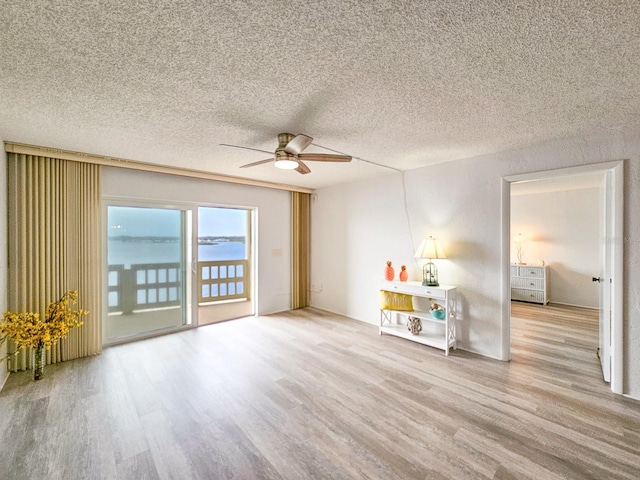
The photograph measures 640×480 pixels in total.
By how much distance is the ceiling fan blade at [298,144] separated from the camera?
2139 mm

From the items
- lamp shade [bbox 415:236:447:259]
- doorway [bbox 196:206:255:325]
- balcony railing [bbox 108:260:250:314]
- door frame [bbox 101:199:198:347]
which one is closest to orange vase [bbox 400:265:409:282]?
lamp shade [bbox 415:236:447:259]

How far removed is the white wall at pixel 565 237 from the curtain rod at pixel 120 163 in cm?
577

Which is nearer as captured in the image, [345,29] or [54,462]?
[345,29]

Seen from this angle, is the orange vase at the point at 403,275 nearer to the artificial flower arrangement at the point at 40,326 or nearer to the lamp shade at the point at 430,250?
the lamp shade at the point at 430,250

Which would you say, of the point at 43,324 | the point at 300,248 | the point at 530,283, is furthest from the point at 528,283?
the point at 43,324

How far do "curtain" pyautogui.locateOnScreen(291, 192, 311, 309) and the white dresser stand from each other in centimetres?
455

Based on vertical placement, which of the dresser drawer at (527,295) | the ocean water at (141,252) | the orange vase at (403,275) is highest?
the ocean water at (141,252)

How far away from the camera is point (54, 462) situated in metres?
1.72

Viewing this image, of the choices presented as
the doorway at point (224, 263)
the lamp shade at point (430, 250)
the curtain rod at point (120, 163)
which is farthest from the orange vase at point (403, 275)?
the doorway at point (224, 263)

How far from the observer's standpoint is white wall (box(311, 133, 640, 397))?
2.46m

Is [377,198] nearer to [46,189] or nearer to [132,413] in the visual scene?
[132,413]

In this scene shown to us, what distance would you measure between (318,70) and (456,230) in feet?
9.13

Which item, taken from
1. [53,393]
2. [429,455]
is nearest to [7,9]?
[53,393]

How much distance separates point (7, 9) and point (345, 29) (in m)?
1.45
